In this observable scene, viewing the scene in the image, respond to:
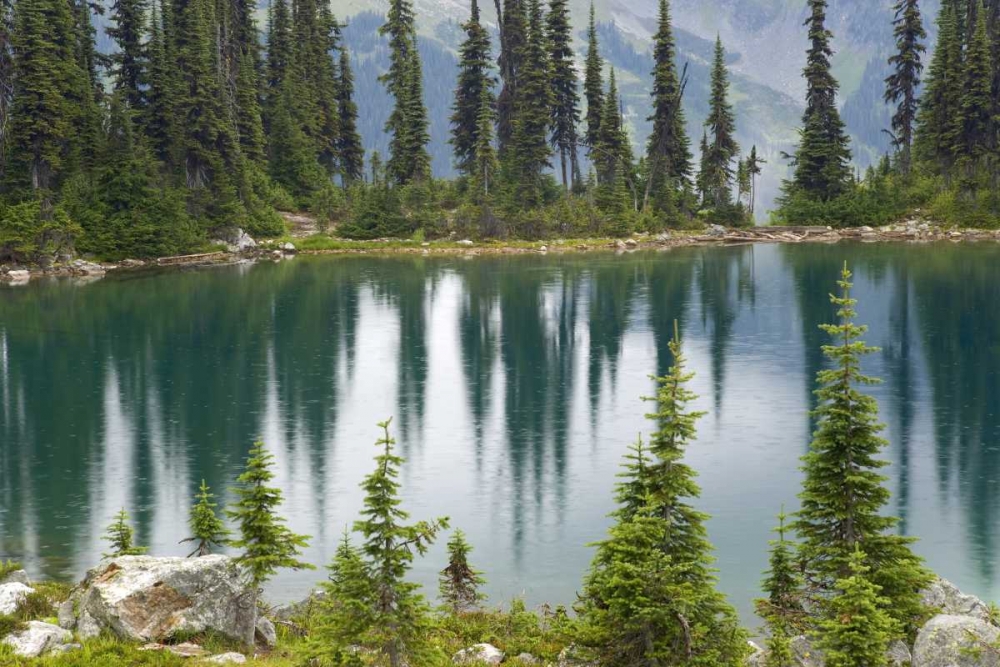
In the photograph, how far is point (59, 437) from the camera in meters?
39.4

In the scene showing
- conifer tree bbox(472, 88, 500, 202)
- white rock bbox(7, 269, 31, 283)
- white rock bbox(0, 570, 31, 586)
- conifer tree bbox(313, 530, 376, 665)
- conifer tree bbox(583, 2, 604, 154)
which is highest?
conifer tree bbox(583, 2, 604, 154)

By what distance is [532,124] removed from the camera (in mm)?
113375

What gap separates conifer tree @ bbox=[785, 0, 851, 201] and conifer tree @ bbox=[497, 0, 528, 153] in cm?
2933

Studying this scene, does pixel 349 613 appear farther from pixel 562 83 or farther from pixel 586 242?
pixel 562 83

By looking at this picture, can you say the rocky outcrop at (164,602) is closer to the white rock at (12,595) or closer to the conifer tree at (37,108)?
the white rock at (12,595)

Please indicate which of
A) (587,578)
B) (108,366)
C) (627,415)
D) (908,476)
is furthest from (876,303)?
(587,578)

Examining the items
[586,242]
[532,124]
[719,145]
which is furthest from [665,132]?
[586,242]

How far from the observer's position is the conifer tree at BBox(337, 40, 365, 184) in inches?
5241

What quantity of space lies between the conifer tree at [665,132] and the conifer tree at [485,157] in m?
16.3

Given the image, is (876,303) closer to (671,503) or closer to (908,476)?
(908,476)

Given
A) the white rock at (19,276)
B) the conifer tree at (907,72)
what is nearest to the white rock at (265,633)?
the white rock at (19,276)

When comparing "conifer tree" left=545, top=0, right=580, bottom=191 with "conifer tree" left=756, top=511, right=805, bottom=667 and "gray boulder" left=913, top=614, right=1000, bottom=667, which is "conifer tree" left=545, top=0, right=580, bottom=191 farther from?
"gray boulder" left=913, top=614, right=1000, bottom=667

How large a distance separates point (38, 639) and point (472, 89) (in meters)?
104

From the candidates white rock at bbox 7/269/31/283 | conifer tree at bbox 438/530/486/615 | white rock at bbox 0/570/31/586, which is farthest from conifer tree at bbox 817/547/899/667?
white rock at bbox 7/269/31/283
